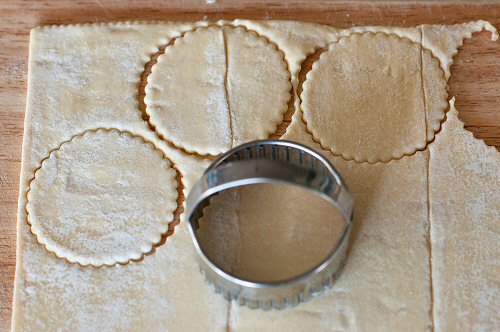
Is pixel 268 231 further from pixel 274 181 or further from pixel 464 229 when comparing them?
pixel 464 229

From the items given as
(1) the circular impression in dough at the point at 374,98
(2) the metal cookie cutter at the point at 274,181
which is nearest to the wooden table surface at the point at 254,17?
(1) the circular impression in dough at the point at 374,98

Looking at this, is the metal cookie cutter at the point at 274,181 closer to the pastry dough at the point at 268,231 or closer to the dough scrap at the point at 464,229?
the pastry dough at the point at 268,231

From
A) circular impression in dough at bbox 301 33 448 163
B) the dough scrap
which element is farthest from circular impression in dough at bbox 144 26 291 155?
the dough scrap

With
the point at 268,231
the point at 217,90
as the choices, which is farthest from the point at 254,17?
the point at 268,231

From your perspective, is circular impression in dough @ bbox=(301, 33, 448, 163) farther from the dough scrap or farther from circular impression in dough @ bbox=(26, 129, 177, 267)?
circular impression in dough @ bbox=(26, 129, 177, 267)

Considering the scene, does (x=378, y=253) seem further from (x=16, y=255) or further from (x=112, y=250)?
(x=16, y=255)

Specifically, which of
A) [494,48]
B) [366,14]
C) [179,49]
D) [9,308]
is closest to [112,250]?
[9,308]

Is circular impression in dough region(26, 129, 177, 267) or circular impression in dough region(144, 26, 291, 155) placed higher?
circular impression in dough region(144, 26, 291, 155)
